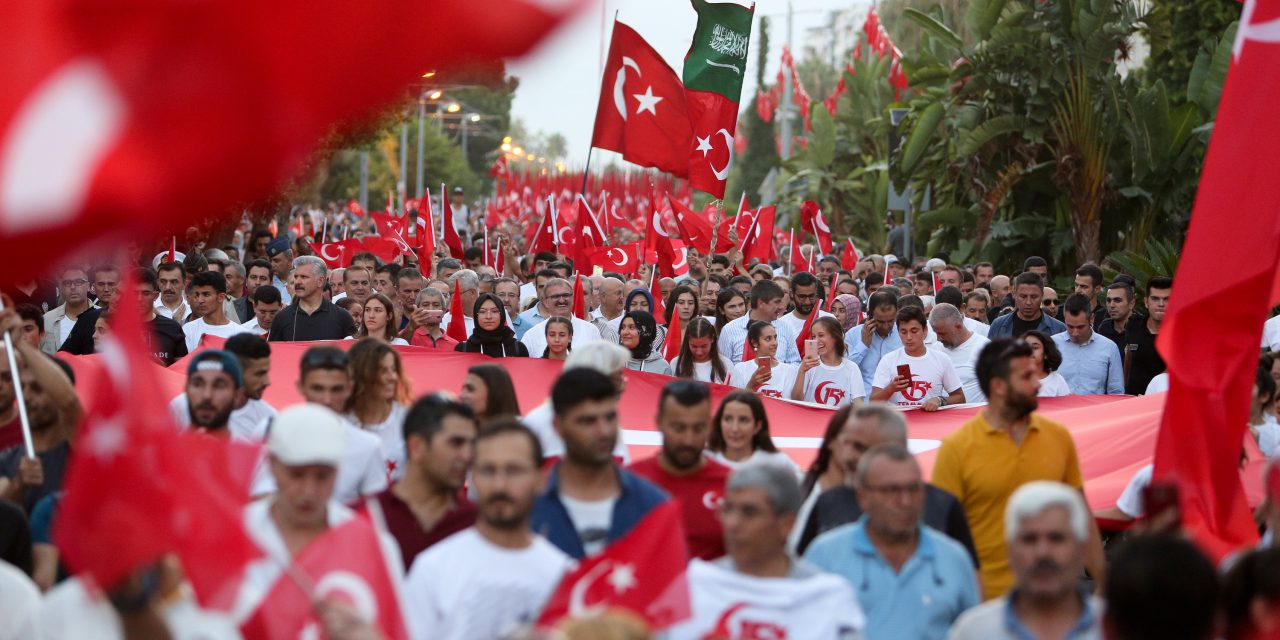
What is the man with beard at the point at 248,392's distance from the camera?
8.05m

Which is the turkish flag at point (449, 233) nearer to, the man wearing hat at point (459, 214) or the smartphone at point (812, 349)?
the man wearing hat at point (459, 214)

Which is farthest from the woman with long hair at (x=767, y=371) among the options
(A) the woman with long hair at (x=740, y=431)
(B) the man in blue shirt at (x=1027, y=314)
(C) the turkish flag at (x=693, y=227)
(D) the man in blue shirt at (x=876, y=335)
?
(C) the turkish flag at (x=693, y=227)

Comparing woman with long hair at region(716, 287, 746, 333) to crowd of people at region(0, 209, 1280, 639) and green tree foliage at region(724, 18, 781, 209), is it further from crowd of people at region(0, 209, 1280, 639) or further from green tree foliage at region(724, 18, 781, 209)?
green tree foliage at region(724, 18, 781, 209)

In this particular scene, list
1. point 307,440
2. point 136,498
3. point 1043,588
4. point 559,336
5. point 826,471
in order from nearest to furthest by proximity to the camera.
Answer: point 136,498, point 1043,588, point 307,440, point 826,471, point 559,336

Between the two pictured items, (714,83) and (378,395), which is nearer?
(378,395)

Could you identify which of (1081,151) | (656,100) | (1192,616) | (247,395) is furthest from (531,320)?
(1081,151)

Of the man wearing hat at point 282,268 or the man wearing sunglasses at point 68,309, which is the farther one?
the man wearing hat at point 282,268

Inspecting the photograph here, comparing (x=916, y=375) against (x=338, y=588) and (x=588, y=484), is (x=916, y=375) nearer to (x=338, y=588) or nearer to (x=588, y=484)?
(x=588, y=484)

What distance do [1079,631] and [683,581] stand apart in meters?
1.12

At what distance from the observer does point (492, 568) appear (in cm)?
522

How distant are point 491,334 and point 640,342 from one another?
1024 millimetres

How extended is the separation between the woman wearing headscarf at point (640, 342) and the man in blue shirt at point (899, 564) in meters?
6.40

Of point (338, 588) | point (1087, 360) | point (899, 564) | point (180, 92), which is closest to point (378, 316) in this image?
point (1087, 360)

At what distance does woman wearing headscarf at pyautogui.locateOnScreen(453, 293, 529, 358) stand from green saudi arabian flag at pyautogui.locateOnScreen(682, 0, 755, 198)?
5.79 m
